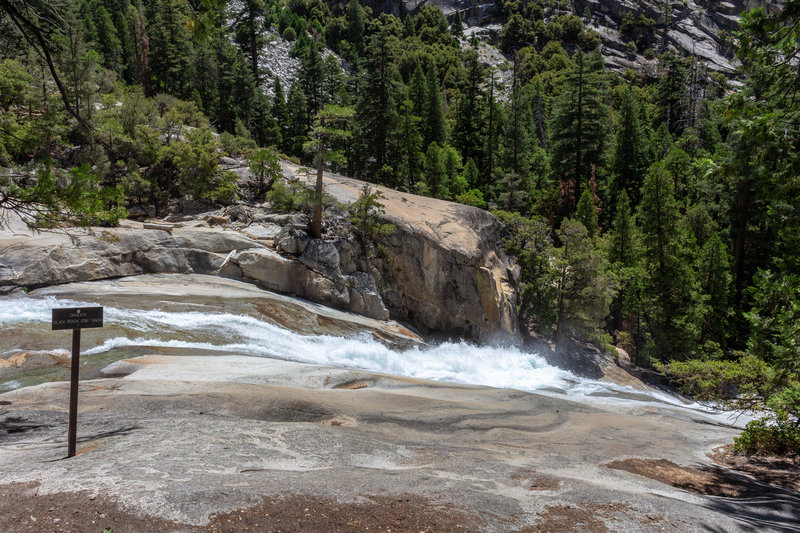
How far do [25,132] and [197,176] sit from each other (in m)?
6.71

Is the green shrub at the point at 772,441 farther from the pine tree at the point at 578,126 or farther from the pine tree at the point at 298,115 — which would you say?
the pine tree at the point at 298,115

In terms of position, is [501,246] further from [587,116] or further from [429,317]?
[587,116]

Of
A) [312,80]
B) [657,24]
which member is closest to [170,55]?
[312,80]

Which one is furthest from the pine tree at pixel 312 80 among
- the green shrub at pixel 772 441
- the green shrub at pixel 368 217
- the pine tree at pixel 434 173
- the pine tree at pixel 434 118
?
the green shrub at pixel 772 441

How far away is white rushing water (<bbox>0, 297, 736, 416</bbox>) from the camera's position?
41.9ft

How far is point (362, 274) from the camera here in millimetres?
22172

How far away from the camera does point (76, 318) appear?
5938 millimetres

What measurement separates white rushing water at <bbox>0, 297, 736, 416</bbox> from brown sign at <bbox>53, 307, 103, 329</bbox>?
20.5 feet

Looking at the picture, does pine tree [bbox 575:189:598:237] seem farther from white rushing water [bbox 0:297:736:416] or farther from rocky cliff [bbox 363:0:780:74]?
rocky cliff [bbox 363:0:780:74]

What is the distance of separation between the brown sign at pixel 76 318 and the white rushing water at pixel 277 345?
20.5 ft

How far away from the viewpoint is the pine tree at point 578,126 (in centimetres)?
4053

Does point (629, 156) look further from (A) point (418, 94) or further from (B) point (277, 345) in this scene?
(B) point (277, 345)

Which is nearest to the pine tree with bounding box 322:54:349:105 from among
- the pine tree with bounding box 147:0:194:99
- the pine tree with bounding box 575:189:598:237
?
the pine tree with bounding box 147:0:194:99

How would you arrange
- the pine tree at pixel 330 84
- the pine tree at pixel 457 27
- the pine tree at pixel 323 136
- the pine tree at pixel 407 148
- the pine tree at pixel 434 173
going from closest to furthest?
1. the pine tree at pixel 323 136
2. the pine tree at pixel 434 173
3. the pine tree at pixel 407 148
4. the pine tree at pixel 330 84
5. the pine tree at pixel 457 27
